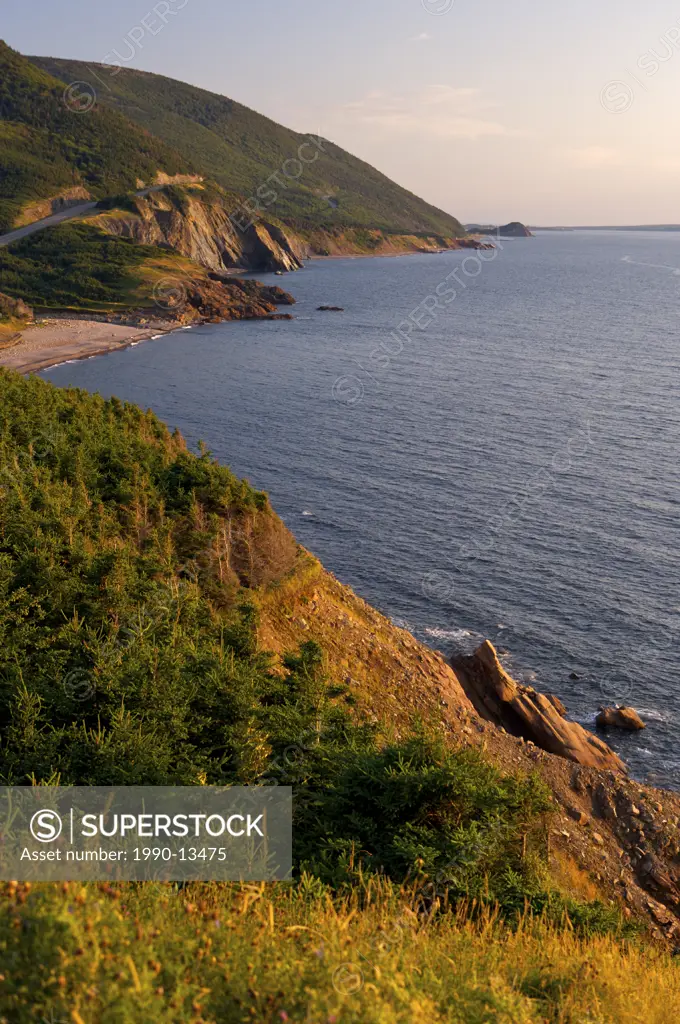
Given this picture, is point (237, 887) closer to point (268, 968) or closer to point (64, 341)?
point (268, 968)

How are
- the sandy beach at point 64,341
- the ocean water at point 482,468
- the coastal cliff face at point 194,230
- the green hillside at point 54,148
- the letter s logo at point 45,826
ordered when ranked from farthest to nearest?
the green hillside at point 54,148, the coastal cliff face at point 194,230, the sandy beach at point 64,341, the ocean water at point 482,468, the letter s logo at point 45,826

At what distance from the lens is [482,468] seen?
5609 cm

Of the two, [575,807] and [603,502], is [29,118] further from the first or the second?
[575,807]

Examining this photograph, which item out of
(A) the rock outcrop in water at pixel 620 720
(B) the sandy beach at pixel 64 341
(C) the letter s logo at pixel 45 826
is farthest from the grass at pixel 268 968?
(B) the sandy beach at pixel 64 341

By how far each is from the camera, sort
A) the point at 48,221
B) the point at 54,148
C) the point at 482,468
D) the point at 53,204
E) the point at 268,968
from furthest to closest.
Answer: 1. the point at 54,148
2. the point at 53,204
3. the point at 48,221
4. the point at 482,468
5. the point at 268,968

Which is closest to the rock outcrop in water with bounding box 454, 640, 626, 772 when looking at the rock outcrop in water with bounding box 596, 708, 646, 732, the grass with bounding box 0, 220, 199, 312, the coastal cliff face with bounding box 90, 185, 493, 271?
the rock outcrop in water with bounding box 596, 708, 646, 732

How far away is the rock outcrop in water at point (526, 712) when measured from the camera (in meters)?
27.3

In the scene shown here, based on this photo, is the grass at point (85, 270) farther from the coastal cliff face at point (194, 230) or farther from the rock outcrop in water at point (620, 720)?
the rock outcrop in water at point (620, 720)

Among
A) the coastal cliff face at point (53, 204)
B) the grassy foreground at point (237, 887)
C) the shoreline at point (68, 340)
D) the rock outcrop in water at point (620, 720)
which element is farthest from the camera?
the coastal cliff face at point (53, 204)

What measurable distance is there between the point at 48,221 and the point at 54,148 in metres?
40.3

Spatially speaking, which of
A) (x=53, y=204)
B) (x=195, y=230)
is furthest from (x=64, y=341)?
(x=195, y=230)

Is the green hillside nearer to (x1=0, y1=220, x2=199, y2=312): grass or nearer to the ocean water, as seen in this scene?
(x1=0, y1=220, x2=199, y2=312): grass

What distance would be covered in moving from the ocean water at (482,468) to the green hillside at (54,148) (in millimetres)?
71917

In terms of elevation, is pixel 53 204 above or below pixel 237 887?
above
